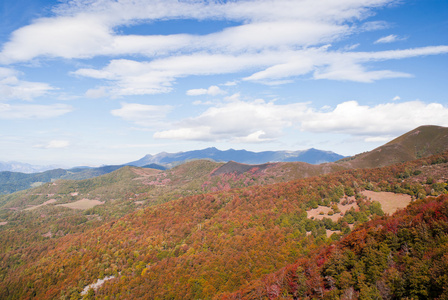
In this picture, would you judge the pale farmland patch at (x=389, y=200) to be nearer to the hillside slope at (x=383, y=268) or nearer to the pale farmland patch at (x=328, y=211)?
the pale farmland patch at (x=328, y=211)

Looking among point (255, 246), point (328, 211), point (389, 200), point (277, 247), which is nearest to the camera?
point (277, 247)

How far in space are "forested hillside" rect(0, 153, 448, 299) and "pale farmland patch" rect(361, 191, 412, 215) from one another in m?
2.69

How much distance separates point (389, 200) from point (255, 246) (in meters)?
60.6

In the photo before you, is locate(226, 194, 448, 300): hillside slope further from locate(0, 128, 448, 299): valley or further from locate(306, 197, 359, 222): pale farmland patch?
locate(306, 197, 359, 222): pale farmland patch

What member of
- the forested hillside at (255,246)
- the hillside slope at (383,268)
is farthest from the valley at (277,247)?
the forested hillside at (255,246)

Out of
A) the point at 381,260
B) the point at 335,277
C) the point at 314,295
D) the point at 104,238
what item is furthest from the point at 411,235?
the point at 104,238

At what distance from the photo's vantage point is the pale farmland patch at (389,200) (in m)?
84.0

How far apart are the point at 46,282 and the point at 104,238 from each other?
34983 millimetres

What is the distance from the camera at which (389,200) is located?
3573 inches

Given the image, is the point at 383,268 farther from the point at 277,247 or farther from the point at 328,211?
the point at 328,211

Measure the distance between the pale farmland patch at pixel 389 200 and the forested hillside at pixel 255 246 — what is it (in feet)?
8.81

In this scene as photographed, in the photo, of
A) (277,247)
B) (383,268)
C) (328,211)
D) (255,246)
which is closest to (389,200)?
(328,211)

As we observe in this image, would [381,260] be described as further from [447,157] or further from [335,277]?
[447,157]

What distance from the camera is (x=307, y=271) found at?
50.8 meters
